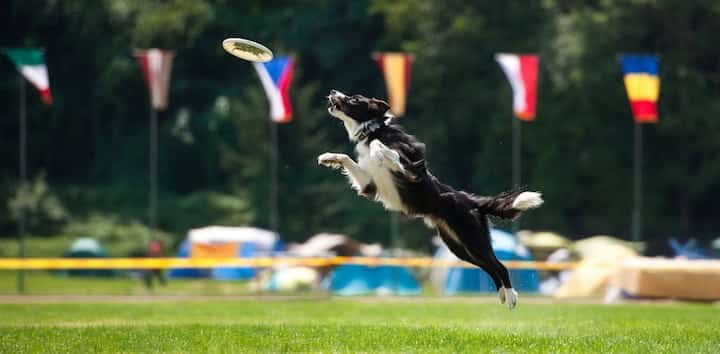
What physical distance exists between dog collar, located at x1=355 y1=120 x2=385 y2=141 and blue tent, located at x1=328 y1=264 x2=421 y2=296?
2112 cm

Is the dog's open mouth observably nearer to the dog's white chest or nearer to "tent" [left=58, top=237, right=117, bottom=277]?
the dog's white chest

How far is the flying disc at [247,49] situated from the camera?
15242 mm

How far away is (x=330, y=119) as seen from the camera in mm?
55281

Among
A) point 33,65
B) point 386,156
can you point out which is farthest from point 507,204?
point 33,65

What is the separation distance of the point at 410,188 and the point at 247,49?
330cm

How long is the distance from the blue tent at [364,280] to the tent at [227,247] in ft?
20.8

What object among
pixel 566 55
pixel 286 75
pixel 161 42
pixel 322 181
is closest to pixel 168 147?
pixel 161 42

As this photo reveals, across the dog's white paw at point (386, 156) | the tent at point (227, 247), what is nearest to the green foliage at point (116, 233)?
the tent at point (227, 247)

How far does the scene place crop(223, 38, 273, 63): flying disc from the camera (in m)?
15.2

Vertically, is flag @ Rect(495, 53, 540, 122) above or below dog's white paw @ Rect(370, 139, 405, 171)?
above

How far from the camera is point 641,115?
3069cm

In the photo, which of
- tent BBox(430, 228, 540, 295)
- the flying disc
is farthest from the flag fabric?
the flying disc

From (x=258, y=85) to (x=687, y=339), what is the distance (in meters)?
44.1

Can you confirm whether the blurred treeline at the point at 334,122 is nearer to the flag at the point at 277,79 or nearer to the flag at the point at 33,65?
the flag at the point at 277,79
